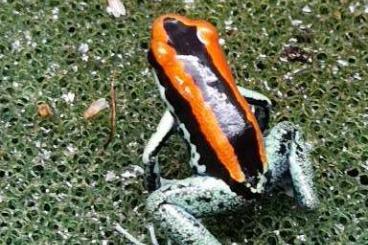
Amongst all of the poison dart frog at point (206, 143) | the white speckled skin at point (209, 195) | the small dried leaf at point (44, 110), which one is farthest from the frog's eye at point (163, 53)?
the small dried leaf at point (44, 110)

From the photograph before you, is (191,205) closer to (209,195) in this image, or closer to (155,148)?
(209,195)

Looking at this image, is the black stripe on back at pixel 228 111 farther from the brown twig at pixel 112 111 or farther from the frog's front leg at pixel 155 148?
the brown twig at pixel 112 111

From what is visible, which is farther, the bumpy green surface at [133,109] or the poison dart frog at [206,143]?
the bumpy green surface at [133,109]

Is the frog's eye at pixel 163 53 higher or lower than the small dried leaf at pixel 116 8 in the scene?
higher

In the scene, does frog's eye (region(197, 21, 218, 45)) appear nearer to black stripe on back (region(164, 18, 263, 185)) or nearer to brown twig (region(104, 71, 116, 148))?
black stripe on back (region(164, 18, 263, 185))

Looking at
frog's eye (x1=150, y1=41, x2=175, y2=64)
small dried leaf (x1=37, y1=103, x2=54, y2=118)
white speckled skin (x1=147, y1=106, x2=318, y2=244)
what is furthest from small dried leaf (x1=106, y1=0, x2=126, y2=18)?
white speckled skin (x1=147, y1=106, x2=318, y2=244)

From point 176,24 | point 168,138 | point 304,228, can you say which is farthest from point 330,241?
point 176,24
